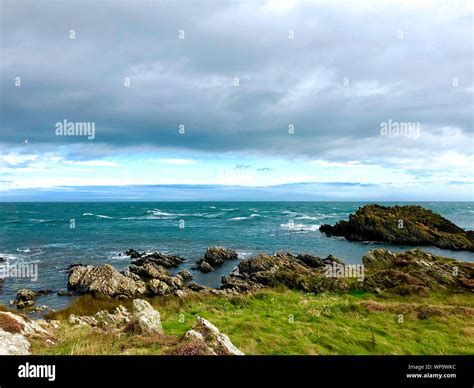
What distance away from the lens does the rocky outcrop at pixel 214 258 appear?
37.4m

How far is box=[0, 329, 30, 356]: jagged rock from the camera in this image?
766 cm

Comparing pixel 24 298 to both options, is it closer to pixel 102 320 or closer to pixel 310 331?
pixel 102 320

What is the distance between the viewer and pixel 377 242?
5656 cm

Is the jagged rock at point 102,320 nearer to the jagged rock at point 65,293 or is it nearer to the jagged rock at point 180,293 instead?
the jagged rock at point 180,293

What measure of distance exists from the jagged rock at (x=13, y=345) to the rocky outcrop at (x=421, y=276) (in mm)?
20857

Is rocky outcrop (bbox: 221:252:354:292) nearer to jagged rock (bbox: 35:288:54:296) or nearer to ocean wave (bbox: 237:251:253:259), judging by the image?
ocean wave (bbox: 237:251:253:259)

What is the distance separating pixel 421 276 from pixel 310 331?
16613 mm

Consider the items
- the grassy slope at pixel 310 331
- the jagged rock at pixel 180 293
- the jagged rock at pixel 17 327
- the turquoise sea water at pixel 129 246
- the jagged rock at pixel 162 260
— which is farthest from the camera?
the jagged rock at pixel 162 260

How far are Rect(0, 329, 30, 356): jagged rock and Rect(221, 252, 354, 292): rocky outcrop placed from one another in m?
19.8

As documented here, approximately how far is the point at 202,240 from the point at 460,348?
49971mm

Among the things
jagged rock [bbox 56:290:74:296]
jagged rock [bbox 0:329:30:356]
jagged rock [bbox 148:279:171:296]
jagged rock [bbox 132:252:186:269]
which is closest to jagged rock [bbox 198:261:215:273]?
jagged rock [bbox 132:252:186:269]

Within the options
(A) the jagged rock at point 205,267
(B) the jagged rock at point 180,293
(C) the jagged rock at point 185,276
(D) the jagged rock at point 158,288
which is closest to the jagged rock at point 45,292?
(D) the jagged rock at point 158,288
